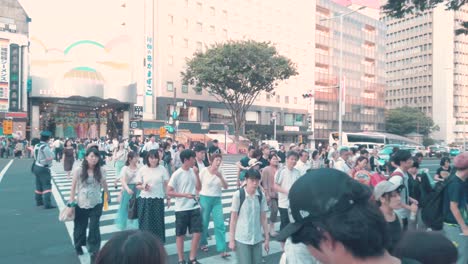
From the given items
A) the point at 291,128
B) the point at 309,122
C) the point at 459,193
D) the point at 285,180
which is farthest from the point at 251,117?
the point at 459,193

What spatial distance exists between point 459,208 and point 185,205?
3.71 meters

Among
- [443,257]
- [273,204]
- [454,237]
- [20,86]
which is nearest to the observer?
[443,257]

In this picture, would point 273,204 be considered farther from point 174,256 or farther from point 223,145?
point 223,145

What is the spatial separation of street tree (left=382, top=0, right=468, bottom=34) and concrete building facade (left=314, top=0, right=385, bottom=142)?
1929 inches

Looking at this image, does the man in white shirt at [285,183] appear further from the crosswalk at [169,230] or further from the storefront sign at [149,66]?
the storefront sign at [149,66]

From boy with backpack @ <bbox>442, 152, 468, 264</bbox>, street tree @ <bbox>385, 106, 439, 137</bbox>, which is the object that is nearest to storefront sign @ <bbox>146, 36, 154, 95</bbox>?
boy with backpack @ <bbox>442, 152, 468, 264</bbox>

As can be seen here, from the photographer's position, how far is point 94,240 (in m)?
6.54

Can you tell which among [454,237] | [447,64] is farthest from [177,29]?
[447,64]

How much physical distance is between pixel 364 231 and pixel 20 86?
4485 centimetres

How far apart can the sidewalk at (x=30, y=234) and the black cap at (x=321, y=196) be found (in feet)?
19.2

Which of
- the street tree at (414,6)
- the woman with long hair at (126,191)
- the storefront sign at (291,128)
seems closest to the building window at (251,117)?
the storefront sign at (291,128)

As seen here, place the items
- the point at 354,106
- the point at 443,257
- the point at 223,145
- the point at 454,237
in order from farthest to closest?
the point at 354,106 → the point at 223,145 → the point at 454,237 → the point at 443,257

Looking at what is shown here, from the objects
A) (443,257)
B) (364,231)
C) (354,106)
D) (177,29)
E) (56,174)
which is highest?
(177,29)

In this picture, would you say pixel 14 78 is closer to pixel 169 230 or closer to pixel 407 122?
pixel 169 230
